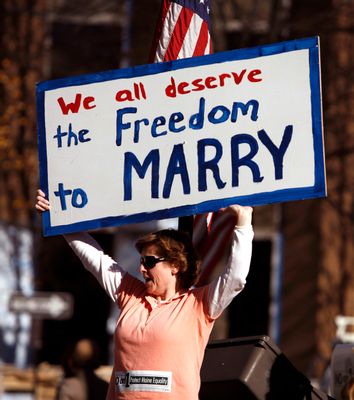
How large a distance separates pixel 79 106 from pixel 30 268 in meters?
14.7

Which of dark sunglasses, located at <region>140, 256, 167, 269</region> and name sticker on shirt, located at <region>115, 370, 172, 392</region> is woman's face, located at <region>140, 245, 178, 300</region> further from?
name sticker on shirt, located at <region>115, 370, 172, 392</region>

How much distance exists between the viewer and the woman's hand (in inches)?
206

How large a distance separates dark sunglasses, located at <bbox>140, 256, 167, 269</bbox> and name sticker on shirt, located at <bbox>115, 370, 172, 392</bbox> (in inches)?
17.6

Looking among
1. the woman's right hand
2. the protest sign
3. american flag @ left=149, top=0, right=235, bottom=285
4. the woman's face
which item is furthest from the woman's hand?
american flag @ left=149, top=0, right=235, bottom=285

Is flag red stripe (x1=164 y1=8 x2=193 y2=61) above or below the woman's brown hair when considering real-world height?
Result: above

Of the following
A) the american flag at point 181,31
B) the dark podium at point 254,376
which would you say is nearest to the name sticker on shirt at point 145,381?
the dark podium at point 254,376

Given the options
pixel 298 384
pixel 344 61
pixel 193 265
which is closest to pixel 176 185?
pixel 193 265

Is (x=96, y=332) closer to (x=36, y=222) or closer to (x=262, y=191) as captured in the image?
(x=36, y=222)

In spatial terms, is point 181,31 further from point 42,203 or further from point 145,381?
point 145,381

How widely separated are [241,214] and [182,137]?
2.01 feet

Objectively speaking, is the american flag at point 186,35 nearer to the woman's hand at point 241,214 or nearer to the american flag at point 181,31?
the american flag at point 181,31

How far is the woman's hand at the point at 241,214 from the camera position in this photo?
524 cm

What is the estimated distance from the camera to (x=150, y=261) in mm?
5414

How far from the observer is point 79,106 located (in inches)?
236
